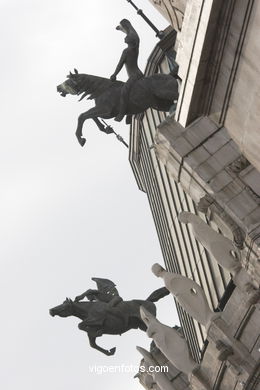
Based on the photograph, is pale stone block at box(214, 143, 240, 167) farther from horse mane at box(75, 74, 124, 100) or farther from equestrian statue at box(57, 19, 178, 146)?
horse mane at box(75, 74, 124, 100)

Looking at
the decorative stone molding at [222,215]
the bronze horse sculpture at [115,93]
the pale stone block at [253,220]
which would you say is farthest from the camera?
the bronze horse sculpture at [115,93]

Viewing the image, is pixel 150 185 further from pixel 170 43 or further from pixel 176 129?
pixel 176 129

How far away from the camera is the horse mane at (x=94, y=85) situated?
83.3 feet

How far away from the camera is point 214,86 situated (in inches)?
707

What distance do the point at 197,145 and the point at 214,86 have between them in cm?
187

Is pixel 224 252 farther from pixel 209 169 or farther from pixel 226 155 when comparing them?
pixel 226 155

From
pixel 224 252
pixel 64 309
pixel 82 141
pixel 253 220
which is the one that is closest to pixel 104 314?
pixel 64 309

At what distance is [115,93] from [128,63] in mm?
1207

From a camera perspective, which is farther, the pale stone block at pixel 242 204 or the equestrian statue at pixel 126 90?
the equestrian statue at pixel 126 90

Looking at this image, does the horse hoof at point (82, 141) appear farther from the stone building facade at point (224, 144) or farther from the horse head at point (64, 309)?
the horse head at point (64, 309)

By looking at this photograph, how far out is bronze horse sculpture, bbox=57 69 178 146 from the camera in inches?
957

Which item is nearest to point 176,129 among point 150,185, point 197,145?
point 197,145

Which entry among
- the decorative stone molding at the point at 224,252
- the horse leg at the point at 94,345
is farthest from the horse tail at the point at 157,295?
the decorative stone molding at the point at 224,252

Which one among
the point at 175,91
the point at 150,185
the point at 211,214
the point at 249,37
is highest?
the point at 150,185
